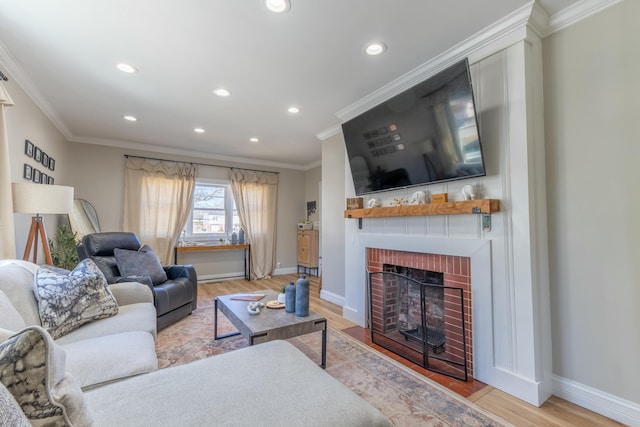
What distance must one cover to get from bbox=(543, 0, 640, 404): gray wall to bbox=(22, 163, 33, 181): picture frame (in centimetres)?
435

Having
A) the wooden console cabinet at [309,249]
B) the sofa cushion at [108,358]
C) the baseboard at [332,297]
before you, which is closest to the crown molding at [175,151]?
the wooden console cabinet at [309,249]

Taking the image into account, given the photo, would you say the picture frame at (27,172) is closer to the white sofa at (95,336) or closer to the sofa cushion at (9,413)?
the white sofa at (95,336)

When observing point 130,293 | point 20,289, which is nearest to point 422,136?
point 130,293

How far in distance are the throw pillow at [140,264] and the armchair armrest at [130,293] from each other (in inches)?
29.6

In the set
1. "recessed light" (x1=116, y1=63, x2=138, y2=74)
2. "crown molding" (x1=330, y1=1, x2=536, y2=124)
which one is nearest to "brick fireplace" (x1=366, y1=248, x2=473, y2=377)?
"crown molding" (x1=330, y1=1, x2=536, y2=124)

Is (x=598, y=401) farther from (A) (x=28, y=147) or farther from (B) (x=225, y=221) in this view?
(B) (x=225, y=221)

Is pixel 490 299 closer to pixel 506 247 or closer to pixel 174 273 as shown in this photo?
pixel 506 247

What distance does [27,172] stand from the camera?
2.75 meters

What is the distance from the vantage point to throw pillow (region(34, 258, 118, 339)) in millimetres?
1656

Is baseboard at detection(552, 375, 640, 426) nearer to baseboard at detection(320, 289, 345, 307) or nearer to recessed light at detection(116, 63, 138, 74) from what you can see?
baseboard at detection(320, 289, 345, 307)

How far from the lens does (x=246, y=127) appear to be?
3883 mm

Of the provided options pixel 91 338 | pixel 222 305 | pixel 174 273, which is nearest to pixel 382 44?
pixel 222 305

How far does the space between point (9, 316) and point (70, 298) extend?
0.43 m

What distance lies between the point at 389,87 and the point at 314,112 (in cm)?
95
